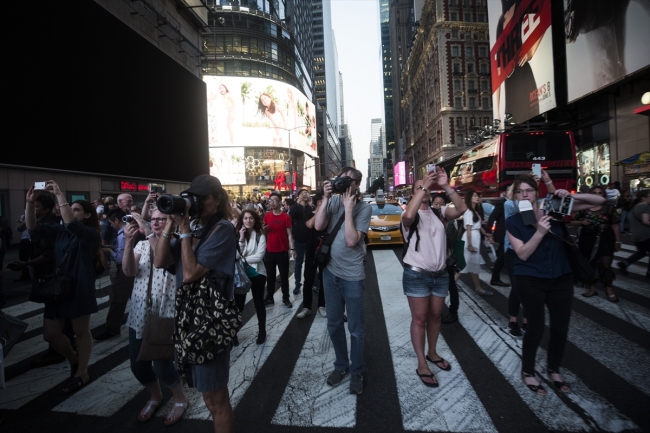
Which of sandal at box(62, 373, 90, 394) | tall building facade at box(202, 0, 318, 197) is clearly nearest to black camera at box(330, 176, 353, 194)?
sandal at box(62, 373, 90, 394)

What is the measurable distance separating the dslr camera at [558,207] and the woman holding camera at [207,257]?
2.58 meters

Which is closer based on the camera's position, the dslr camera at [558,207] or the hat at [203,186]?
the hat at [203,186]

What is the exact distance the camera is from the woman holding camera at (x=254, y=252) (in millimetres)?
4562

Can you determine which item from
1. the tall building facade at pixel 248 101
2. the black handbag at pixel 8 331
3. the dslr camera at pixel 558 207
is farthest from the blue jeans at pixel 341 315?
the tall building facade at pixel 248 101

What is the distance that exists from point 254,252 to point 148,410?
89.6 inches

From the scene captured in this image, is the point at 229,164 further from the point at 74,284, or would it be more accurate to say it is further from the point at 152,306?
the point at 152,306

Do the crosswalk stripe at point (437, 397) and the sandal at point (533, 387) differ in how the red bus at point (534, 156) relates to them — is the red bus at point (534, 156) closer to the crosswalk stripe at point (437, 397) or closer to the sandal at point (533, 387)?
the crosswalk stripe at point (437, 397)

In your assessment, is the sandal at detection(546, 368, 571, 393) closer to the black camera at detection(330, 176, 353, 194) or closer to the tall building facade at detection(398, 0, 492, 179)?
the black camera at detection(330, 176, 353, 194)

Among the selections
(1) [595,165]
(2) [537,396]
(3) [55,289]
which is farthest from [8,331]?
(1) [595,165]

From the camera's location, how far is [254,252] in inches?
191

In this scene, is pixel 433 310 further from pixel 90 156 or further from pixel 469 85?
pixel 469 85

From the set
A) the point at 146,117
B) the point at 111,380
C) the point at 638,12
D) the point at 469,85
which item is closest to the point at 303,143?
the point at 469,85

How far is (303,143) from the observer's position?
2589 inches

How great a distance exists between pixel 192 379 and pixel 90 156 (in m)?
20.6
